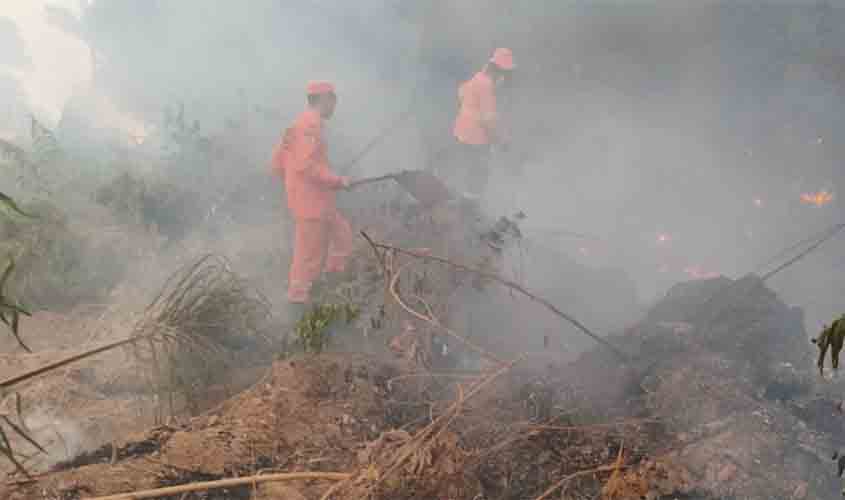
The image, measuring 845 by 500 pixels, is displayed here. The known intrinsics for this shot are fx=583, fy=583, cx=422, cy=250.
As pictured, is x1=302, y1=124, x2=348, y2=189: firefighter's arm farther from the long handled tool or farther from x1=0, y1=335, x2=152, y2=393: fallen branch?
x1=0, y1=335, x2=152, y2=393: fallen branch

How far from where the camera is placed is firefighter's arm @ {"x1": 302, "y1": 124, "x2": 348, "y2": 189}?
16.2 feet

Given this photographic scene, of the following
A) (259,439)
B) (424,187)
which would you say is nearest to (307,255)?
(424,187)

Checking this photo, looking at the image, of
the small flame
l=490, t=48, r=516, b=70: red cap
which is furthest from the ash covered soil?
the small flame

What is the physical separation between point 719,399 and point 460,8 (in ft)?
24.1

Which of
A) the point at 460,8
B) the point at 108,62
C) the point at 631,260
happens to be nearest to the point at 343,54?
the point at 460,8

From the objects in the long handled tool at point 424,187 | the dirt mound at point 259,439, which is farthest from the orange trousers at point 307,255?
the dirt mound at point 259,439

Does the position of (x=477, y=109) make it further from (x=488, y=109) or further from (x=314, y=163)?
(x=314, y=163)

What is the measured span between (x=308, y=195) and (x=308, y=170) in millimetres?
226

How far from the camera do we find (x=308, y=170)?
195 inches

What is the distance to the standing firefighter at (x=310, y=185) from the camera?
4953 mm

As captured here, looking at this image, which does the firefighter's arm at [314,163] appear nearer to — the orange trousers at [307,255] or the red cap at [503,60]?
the orange trousers at [307,255]

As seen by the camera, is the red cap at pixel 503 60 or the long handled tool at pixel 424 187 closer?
the long handled tool at pixel 424 187

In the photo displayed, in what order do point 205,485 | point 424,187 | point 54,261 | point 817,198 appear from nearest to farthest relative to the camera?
1. point 205,485
2. point 54,261
3. point 424,187
4. point 817,198

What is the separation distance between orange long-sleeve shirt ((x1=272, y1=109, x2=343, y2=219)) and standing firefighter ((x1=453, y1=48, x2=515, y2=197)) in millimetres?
2520
